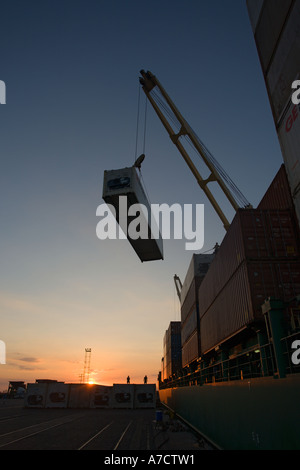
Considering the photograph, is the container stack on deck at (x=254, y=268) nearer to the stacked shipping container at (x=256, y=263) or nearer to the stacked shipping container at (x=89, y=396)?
the stacked shipping container at (x=256, y=263)

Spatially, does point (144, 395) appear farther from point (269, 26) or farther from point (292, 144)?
point (269, 26)

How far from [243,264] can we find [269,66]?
8.75 metres

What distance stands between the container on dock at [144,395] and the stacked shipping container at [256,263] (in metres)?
22.9

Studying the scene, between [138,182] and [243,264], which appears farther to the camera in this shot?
[138,182]

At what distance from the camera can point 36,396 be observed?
35.6 metres

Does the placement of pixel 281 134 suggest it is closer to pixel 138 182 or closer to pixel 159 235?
pixel 138 182

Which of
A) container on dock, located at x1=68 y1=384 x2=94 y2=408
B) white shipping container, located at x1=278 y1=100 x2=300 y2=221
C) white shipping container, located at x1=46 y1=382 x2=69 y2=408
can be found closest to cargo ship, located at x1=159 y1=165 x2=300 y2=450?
white shipping container, located at x1=278 y1=100 x2=300 y2=221

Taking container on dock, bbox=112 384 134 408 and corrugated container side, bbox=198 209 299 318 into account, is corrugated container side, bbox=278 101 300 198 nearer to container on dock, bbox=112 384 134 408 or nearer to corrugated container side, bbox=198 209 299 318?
A: corrugated container side, bbox=198 209 299 318

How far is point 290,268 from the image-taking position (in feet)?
42.2

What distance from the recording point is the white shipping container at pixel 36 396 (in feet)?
115

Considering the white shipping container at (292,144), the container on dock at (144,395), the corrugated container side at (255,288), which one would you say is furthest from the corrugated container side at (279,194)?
the container on dock at (144,395)

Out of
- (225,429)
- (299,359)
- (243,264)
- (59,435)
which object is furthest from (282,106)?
(59,435)

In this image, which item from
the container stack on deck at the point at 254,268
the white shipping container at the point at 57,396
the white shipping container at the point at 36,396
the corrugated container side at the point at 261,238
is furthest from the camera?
the white shipping container at the point at 57,396
